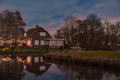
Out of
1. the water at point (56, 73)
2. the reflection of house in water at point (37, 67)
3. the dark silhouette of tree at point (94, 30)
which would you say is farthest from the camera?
the dark silhouette of tree at point (94, 30)

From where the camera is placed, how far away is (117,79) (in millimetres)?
15773

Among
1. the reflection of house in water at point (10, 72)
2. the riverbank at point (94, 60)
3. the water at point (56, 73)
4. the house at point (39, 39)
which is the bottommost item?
the water at point (56, 73)

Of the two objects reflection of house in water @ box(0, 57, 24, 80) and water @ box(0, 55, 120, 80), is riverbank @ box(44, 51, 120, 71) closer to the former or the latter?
water @ box(0, 55, 120, 80)

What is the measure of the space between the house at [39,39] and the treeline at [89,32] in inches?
197

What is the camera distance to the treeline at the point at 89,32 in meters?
64.8

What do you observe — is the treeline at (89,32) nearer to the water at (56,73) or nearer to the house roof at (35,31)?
the house roof at (35,31)

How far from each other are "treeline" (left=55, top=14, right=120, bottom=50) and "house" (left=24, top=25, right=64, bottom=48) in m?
5.01

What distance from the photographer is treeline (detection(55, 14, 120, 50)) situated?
6481 cm

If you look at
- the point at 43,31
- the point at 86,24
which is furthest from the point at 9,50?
the point at 86,24

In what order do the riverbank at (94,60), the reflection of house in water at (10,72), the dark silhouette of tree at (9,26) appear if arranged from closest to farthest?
the reflection of house in water at (10,72)
the riverbank at (94,60)
the dark silhouette of tree at (9,26)

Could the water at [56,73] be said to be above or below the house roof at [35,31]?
below

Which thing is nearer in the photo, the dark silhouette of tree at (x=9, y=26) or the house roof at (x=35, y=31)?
the dark silhouette of tree at (x=9, y=26)

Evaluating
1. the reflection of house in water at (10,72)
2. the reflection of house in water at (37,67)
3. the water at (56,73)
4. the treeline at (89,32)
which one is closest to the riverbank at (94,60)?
the water at (56,73)

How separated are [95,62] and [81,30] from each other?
149 feet
